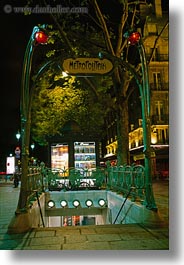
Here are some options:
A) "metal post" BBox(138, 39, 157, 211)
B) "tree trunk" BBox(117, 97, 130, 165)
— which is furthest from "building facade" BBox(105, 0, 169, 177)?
"tree trunk" BBox(117, 97, 130, 165)

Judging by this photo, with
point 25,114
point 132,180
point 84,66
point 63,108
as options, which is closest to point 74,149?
point 63,108

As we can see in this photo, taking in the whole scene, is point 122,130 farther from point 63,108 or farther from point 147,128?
point 63,108

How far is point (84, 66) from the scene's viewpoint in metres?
5.42

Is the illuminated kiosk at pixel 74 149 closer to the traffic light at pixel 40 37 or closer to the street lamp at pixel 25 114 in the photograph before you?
the street lamp at pixel 25 114

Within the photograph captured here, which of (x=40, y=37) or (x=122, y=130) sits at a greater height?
(x=40, y=37)

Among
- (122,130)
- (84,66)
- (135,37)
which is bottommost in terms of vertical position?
(122,130)

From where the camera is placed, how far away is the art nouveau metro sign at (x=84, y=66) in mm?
5434

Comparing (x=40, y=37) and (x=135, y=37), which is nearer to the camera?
(x=40, y=37)

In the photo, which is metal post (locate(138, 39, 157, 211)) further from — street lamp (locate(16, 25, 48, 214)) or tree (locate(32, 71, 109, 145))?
tree (locate(32, 71, 109, 145))

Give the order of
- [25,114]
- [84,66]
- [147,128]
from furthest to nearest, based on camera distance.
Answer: [147,128]
[25,114]
[84,66]

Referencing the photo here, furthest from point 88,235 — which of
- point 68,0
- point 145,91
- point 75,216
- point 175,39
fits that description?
point 75,216

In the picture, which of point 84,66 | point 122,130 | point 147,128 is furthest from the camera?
point 122,130

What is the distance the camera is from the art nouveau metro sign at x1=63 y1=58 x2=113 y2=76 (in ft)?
17.8

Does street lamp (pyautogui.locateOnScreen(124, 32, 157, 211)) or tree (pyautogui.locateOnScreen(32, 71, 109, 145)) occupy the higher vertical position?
tree (pyautogui.locateOnScreen(32, 71, 109, 145))
